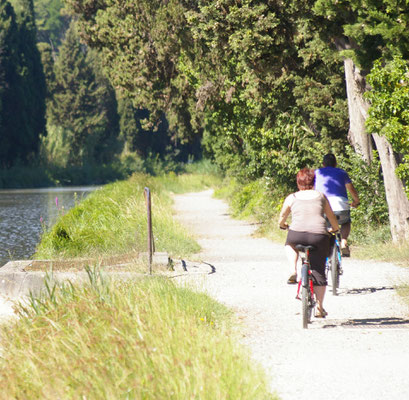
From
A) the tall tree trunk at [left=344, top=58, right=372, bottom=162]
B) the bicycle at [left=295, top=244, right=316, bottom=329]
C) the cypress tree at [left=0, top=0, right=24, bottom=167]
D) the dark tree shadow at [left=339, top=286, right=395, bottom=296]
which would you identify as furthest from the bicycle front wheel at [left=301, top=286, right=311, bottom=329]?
the cypress tree at [left=0, top=0, right=24, bottom=167]

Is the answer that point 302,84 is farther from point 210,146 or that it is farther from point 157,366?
point 210,146

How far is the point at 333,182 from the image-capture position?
1097 cm

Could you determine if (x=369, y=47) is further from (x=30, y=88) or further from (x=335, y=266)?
(x=30, y=88)

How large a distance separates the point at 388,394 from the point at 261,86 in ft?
42.9

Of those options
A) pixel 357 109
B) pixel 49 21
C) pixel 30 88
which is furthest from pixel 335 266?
pixel 49 21

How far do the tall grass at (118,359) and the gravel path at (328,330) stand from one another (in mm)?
718

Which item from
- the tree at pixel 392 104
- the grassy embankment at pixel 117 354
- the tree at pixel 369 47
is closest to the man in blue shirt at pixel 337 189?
the tree at pixel 392 104

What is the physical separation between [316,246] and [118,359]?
349 cm

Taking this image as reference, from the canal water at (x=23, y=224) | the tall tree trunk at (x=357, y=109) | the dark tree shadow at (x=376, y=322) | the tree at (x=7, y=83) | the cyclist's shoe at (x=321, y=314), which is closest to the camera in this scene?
the dark tree shadow at (x=376, y=322)

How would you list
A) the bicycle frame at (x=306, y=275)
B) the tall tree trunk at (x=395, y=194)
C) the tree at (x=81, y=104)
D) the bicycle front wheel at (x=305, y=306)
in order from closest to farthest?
1. the bicycle front wheel at (x=305, y=306)
2. the bicycle frame at (x=306, y=275)
3. the tall tree trunk at (x=395, y=194)
4. the tree at (x=81, y=104)

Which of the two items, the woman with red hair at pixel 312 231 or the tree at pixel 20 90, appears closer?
the woman with red hair at pixel 312 231

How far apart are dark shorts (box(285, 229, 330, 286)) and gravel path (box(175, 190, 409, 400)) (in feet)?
1.70

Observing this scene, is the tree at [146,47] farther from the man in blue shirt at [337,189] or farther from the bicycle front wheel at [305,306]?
the bicycle front wheel at [305,306]

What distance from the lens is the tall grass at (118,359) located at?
506 cm
